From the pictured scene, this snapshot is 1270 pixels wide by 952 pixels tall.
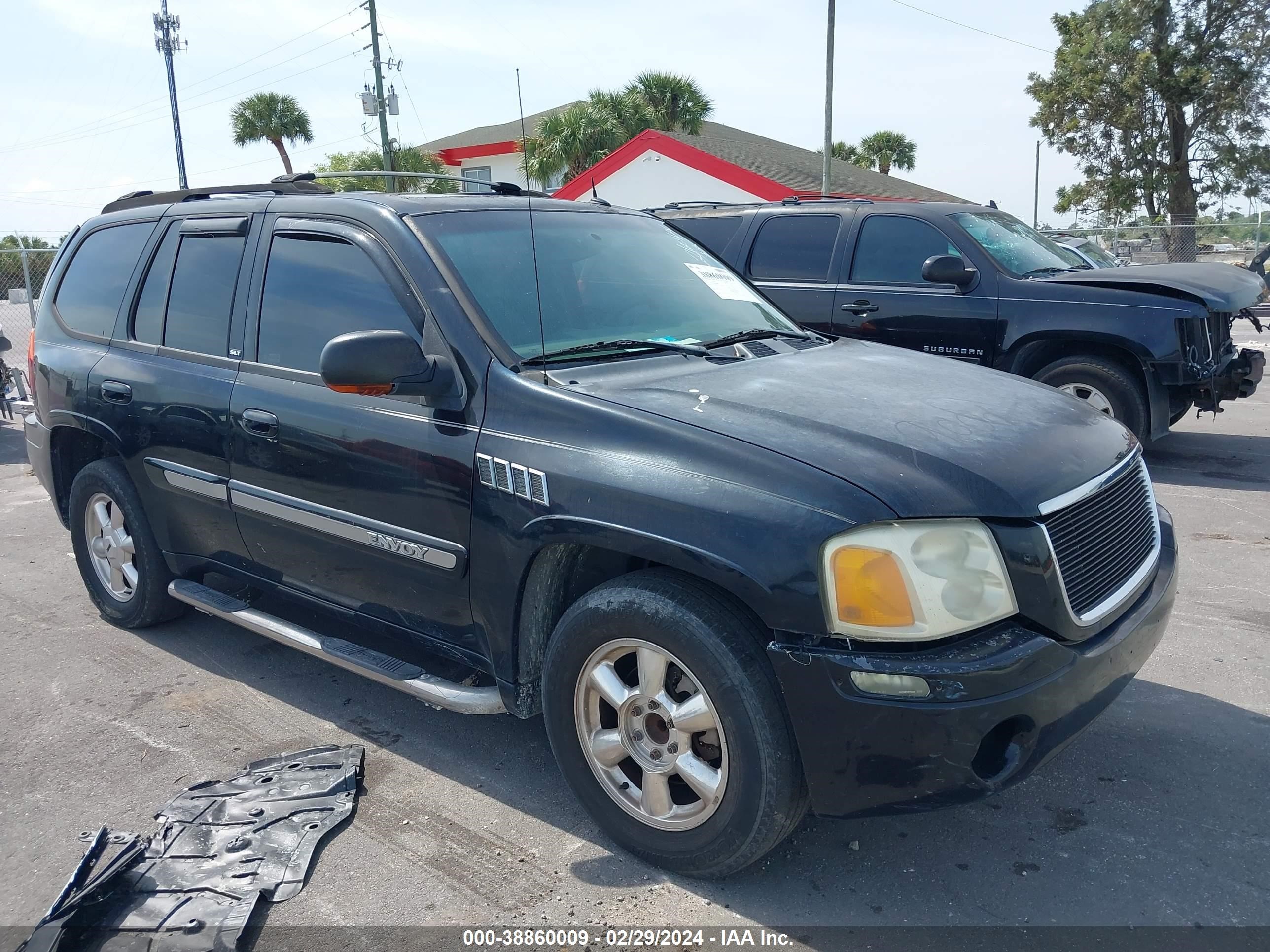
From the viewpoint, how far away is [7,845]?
3.00 metres

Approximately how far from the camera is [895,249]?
7.66 m

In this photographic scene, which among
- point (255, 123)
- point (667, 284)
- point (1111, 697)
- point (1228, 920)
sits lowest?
point (1228, 920)

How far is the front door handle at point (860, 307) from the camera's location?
25.0 ft

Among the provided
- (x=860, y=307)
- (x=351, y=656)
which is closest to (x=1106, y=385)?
(x=860, y=307)

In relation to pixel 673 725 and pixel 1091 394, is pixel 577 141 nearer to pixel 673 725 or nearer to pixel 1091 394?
pixel 1091 394

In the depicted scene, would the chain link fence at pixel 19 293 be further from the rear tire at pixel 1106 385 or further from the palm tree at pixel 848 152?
the palm tree at pixel 848 152

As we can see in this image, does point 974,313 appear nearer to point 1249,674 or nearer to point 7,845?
point 1249,674

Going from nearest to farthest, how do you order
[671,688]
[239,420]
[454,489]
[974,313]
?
[671,688] < [454,489] < [239,420] < [974,313]

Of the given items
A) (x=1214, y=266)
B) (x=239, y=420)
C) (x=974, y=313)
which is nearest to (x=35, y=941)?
(x=239, y=420)

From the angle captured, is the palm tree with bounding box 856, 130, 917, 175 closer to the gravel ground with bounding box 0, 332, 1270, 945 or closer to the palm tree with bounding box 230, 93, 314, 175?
the palm tree with bounding box 230, 93, 314, 175

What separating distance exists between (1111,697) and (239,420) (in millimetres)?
2977

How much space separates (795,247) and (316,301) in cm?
526

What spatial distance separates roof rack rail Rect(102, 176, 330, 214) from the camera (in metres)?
4.06

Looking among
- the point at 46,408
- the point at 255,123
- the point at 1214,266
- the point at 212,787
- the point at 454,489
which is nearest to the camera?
the point at 454,489
